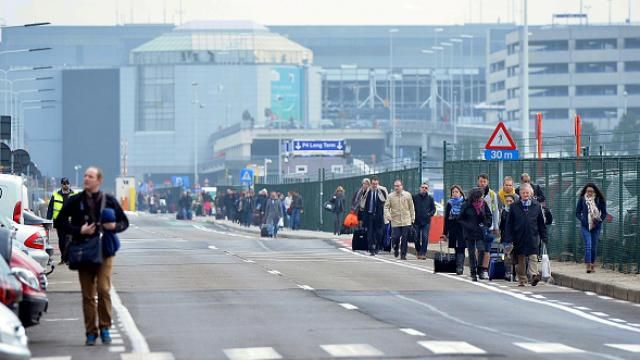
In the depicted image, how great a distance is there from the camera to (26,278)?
61.8 feet

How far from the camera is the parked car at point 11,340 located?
14375mm

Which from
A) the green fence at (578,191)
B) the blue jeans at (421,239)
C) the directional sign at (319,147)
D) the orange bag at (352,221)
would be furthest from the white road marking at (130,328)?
the directional sign at (319,147)

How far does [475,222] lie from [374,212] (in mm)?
10914

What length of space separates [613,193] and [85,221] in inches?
640

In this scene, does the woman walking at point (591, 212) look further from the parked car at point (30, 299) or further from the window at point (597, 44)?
the window at point (597, 44)

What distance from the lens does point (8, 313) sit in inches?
599

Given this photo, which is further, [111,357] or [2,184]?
[2,184]

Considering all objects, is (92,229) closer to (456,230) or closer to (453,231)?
(456,230)

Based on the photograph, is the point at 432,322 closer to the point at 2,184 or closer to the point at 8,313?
the point at 8,313

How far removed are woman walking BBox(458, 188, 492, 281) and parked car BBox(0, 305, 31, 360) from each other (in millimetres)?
16479

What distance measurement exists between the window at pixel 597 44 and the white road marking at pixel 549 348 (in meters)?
167

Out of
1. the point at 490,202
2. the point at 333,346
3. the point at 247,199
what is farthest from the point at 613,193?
the point at 247,199

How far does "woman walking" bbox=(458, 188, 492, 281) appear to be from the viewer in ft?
101

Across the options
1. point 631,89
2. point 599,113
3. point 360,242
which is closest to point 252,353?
point 360,242
